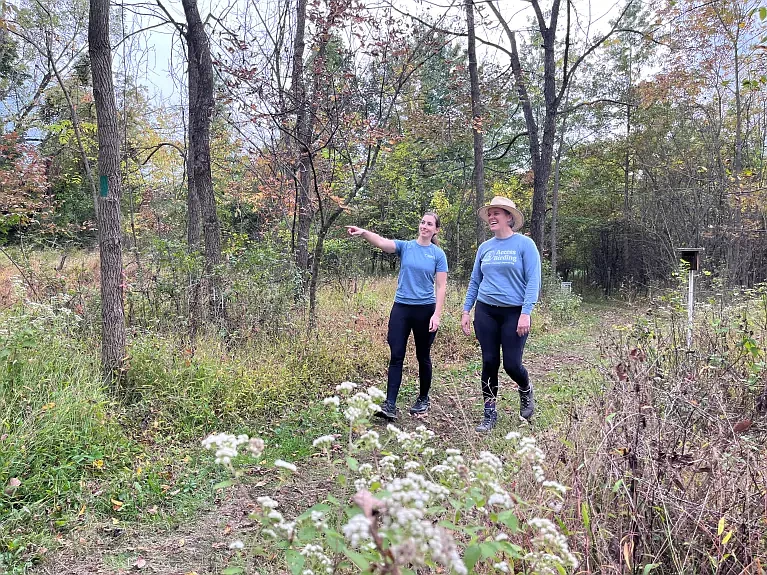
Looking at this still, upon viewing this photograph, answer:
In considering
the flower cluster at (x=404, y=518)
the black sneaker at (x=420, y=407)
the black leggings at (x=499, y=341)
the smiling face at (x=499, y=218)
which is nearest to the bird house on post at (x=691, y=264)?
the black leggings at (x=499, y=341)

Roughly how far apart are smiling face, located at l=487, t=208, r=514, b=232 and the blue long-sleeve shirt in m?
0.12

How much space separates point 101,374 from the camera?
13.1 feet

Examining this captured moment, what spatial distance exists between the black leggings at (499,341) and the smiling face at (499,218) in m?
0.68

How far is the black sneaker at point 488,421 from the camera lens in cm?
403

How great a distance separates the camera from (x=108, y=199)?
4.11 metres

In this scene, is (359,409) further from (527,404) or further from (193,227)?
(193,227)

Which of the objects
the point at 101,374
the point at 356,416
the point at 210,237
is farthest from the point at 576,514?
the point at 210,237

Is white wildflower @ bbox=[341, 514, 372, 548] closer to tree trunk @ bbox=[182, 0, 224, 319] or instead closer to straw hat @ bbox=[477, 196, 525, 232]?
straw hat @ bbox=[477, 196, 525, 232]

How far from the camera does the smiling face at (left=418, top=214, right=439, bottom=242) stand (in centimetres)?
434

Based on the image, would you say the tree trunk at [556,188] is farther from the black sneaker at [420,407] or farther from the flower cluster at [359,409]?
the flower cluster at [359,409]

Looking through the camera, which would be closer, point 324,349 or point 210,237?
point 324,349

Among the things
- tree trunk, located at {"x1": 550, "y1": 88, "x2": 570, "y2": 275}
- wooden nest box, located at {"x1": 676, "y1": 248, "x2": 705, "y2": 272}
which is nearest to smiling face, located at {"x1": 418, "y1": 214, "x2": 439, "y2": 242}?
wooden nest box, located at {"x1": 676, "y1": 248, "x2": 705, "y2": 272}

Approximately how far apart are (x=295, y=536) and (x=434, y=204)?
52.4ft

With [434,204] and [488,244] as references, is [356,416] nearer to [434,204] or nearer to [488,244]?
[488,244]
